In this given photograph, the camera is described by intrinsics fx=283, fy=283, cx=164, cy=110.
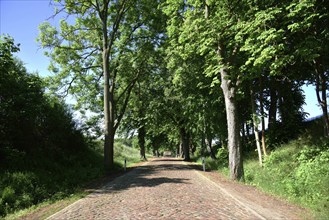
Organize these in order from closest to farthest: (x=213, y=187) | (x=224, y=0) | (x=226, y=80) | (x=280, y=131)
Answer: (x=213, y=187), (x=224, y=0), (x=226, y=80), (x=280, y=131)

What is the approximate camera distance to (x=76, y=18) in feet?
79.0

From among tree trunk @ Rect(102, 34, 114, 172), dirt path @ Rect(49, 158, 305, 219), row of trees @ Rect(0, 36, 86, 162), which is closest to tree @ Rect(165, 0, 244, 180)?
dirt path @ Rect(49, 158, 305, 219)

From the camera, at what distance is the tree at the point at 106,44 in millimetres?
23109

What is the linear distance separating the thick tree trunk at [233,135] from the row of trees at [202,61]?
0.05m

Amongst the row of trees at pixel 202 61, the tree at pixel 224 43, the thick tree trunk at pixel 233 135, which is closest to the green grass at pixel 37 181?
the row of trees at pixel 202 61

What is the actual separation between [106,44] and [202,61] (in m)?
8.13

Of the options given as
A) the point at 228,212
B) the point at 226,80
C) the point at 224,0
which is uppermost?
the point at 224,0

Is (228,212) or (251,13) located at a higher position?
(251,13)

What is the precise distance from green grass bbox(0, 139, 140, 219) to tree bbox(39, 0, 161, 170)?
18.5 ft

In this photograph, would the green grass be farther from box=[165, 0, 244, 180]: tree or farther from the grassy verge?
the grassy verge

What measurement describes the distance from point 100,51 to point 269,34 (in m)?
18.8

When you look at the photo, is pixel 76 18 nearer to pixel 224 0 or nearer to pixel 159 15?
pixel 159 15

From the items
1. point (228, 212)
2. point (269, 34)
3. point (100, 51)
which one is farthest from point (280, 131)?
point (100, 51)

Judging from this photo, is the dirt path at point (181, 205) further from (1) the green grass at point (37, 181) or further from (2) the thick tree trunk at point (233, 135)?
(2) the thick tree trunk at point (233, 135)
